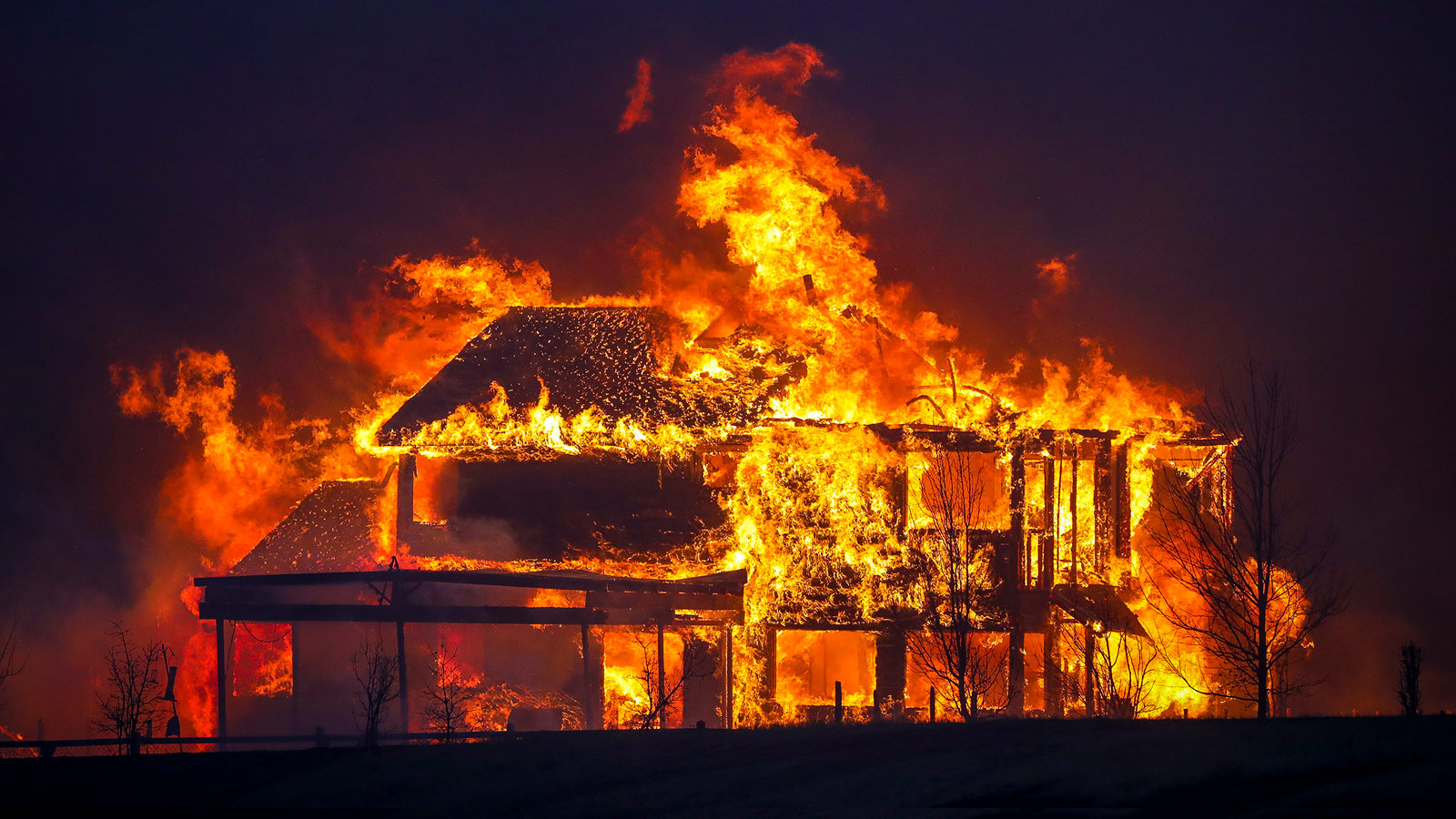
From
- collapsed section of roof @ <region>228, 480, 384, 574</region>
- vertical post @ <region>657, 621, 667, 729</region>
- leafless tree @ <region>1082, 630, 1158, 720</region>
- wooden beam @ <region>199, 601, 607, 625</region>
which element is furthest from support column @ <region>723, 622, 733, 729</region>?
collapsed section of roof @ <region>228, 480, 384, 574</region>

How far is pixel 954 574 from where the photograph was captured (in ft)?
70.1

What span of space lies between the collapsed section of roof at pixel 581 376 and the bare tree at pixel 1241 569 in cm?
920

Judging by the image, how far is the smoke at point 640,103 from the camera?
158ft

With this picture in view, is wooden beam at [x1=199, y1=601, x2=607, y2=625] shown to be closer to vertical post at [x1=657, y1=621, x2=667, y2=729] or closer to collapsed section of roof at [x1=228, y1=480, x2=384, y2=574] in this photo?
vertical post at [x1=657, y1=621, x2=667, y2=729]

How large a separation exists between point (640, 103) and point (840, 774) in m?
37.5

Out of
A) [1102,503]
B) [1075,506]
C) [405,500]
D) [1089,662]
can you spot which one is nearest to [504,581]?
[405,500]

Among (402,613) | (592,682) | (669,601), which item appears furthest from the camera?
(592,682)

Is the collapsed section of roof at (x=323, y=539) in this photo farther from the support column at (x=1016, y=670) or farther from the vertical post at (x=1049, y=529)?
the vertical post at (x=1049, y=529)

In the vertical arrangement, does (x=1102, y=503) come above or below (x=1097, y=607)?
above

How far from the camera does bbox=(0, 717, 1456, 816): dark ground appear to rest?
12.4 metres

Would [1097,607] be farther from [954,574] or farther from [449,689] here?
[449,689]

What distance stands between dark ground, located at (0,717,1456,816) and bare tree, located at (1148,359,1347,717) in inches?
120

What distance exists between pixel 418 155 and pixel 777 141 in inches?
940

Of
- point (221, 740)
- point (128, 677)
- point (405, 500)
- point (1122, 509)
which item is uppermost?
point (405, 500)
